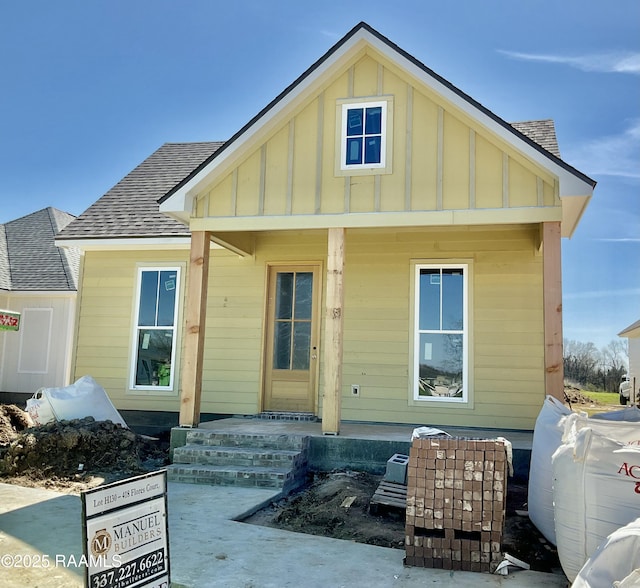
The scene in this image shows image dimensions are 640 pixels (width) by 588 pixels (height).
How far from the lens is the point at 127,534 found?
103 inches

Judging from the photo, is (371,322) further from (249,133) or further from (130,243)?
(130,243)

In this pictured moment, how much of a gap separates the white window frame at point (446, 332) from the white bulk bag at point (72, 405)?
15.0 feet

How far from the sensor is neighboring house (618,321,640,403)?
24305mm

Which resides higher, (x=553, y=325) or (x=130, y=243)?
(x=130, y=243)

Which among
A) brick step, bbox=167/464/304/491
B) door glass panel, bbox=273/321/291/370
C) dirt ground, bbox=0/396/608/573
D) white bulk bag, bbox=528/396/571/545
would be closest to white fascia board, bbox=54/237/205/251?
door glass panel, bbox=273/321/291/370

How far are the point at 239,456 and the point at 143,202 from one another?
20.3 feet

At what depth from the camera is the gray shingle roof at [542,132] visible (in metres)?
9.70

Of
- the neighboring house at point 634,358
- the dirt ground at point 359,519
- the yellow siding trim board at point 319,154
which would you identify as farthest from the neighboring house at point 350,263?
the neighboring house at point 634,358

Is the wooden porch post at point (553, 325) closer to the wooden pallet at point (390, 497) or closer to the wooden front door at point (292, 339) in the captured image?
the wooden pallet at point (390, 497)

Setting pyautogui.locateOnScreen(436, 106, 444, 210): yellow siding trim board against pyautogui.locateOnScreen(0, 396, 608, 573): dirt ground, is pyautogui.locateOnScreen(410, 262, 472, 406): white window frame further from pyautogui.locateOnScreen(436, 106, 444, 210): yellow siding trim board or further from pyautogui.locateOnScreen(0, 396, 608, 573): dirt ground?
pyautogui.locateOnScreen(0, 396, 608, 573): dirt ground

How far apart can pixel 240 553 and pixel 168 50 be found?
16.2m

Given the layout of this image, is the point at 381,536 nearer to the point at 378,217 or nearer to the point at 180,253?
the point at 378,217

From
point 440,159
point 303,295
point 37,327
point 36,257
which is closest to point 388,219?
point 440,159

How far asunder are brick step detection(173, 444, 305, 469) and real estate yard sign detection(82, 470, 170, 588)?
156 inches
